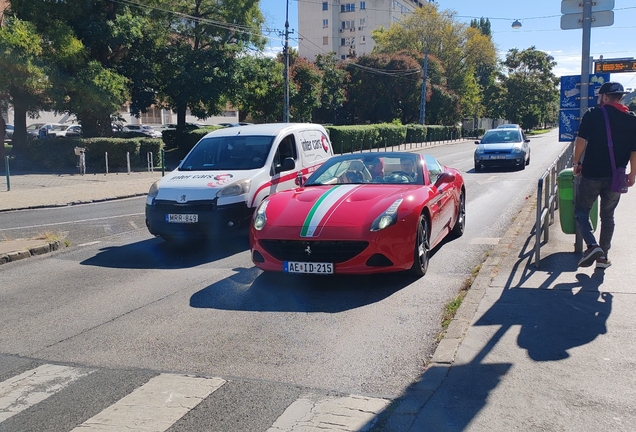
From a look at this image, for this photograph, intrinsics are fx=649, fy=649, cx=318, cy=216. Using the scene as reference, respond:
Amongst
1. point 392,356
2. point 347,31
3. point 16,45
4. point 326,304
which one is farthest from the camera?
point 347,31

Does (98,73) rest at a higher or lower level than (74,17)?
lower

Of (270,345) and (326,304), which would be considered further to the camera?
(326,304)

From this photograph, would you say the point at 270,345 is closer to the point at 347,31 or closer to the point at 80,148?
the point at 80,148

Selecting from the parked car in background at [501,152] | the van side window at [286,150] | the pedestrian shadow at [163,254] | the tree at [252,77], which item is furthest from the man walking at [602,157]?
the tree at [252,77]

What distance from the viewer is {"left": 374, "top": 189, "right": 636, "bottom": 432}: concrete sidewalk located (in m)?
3.88

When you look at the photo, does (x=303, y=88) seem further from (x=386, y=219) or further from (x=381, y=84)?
(x=386, y=219)

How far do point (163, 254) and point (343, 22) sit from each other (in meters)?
95.3

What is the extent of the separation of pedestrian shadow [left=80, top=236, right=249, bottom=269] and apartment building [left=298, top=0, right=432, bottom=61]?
90.0 metres

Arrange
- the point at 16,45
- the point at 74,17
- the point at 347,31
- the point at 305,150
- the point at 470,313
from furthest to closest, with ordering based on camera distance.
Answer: the point at 347,31
the point at 74,17
the point at 16,45
the point at 305,150
the point at 470,313

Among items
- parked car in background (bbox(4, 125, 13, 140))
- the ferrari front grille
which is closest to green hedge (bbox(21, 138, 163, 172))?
parked car in background (bbox(4, 125, 13, 140))

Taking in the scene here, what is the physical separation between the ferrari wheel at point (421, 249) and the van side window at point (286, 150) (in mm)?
3733

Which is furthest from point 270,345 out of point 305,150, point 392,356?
point 305,150

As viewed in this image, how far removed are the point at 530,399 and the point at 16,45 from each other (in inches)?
975

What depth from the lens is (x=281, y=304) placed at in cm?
663
